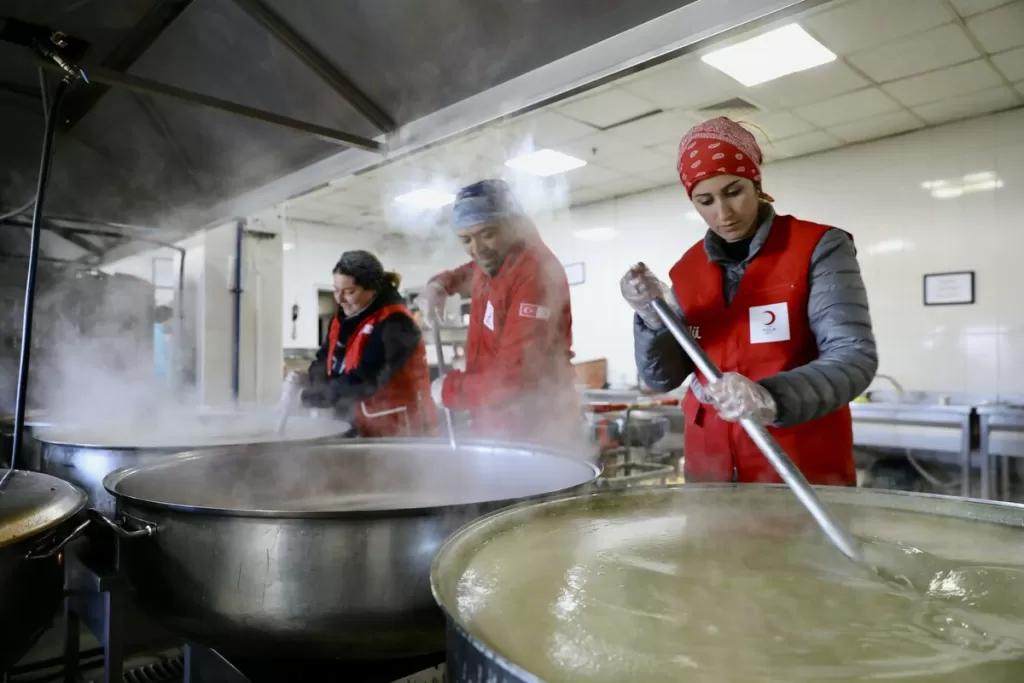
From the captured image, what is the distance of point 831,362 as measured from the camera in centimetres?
104

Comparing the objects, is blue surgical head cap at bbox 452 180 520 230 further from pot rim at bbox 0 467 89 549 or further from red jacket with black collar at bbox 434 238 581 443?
pot rim at bbox 0 467 89 549

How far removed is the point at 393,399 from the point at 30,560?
5.15 feet

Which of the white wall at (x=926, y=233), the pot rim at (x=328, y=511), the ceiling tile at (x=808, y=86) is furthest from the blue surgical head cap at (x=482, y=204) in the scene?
the white wall at (x=926, y=233)

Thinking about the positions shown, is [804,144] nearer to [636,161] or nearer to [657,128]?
[657,128]

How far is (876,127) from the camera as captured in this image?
4.62m

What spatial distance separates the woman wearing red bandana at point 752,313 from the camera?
1105 mm

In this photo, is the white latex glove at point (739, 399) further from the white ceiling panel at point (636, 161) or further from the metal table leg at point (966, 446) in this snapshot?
the white ceiling panel at point (636, 161)

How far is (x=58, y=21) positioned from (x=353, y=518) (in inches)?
55.5

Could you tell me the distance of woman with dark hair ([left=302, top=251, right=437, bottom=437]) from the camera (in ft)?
7.60

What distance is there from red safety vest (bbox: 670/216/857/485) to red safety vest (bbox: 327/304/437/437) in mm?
A: 1324

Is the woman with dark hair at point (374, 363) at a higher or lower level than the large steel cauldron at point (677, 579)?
higher

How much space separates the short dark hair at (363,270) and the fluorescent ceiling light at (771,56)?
7.53ft

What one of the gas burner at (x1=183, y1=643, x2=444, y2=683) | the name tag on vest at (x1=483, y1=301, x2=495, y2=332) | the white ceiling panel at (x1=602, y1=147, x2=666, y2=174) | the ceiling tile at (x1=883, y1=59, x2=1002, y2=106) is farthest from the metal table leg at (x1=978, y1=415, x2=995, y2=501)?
the gas burner at (x1=183, y1=643, x2=444, y2=683)

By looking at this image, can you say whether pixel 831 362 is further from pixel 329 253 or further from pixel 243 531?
pixel 329 253
